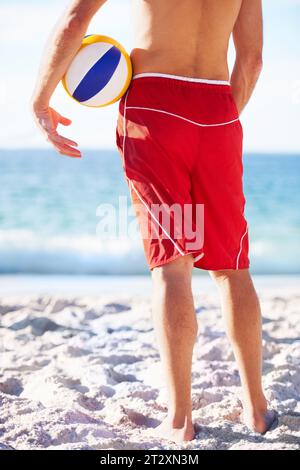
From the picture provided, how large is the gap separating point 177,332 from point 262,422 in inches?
18.3

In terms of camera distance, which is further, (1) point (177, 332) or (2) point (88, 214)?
(2) point (88, 214)

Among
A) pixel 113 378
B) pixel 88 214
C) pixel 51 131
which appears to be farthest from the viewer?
pixel 88 214

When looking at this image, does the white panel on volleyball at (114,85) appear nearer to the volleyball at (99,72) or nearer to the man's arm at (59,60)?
the volleyball at (99,72)

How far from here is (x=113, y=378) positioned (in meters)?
3.17

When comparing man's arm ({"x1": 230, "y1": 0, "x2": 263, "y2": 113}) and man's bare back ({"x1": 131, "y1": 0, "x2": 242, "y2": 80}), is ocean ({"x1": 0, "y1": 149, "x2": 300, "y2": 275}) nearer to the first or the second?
man's arm ({"x1": 230, "y1": 0, "x2": 263, "y2": 113})

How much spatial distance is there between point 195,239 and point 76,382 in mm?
1027

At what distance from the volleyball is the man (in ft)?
0.14

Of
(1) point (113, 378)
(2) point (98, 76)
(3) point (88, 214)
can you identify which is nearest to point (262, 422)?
(1) point (113, 378)

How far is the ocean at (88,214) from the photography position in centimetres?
822

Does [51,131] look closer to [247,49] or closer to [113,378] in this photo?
[247,49]

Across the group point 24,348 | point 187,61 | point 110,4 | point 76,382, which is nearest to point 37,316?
point 24,348

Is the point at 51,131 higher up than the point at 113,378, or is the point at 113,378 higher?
the point at 51,131

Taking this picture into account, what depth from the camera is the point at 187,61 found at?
236 centimetres
